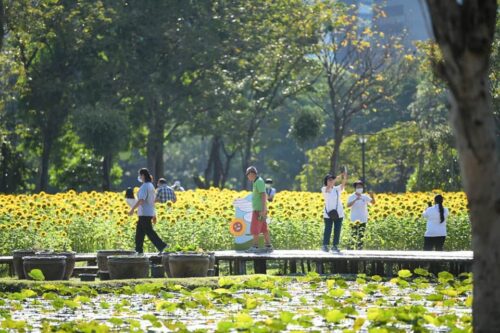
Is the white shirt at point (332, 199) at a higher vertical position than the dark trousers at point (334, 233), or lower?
higher

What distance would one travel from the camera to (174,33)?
58.2 metres

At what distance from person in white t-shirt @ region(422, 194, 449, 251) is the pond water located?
6.94 metres

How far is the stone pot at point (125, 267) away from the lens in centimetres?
2061

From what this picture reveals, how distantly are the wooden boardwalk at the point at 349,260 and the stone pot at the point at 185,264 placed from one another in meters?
1.90

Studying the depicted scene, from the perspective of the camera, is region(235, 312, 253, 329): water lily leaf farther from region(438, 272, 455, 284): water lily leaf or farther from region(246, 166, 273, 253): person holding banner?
region(246, 166, 273, 253): person holding banner

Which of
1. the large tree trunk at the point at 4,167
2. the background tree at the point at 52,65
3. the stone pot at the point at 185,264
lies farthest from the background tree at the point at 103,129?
the stone pot at the point at 185,264

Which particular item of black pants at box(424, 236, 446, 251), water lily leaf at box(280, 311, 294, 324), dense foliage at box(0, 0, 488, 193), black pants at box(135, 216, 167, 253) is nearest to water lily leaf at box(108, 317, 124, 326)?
water lily leaf at box(280, 311, 294, 324)

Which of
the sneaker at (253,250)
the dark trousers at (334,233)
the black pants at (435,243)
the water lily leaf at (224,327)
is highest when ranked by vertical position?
the dark trousers at (334,233)

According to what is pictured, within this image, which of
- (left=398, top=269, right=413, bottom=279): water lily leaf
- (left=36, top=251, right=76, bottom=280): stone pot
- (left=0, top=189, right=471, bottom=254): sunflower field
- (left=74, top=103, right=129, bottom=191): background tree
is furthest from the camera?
(left=74, top=103, right=129, bottom=191): background tree

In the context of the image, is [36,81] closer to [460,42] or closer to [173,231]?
[173,231]

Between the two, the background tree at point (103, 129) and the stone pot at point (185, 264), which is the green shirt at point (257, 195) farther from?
the background tree at point (103, 129)

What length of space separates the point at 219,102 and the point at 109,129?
6698 millimetres

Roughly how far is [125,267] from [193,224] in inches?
316

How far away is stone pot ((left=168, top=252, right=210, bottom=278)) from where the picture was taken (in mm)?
21219
